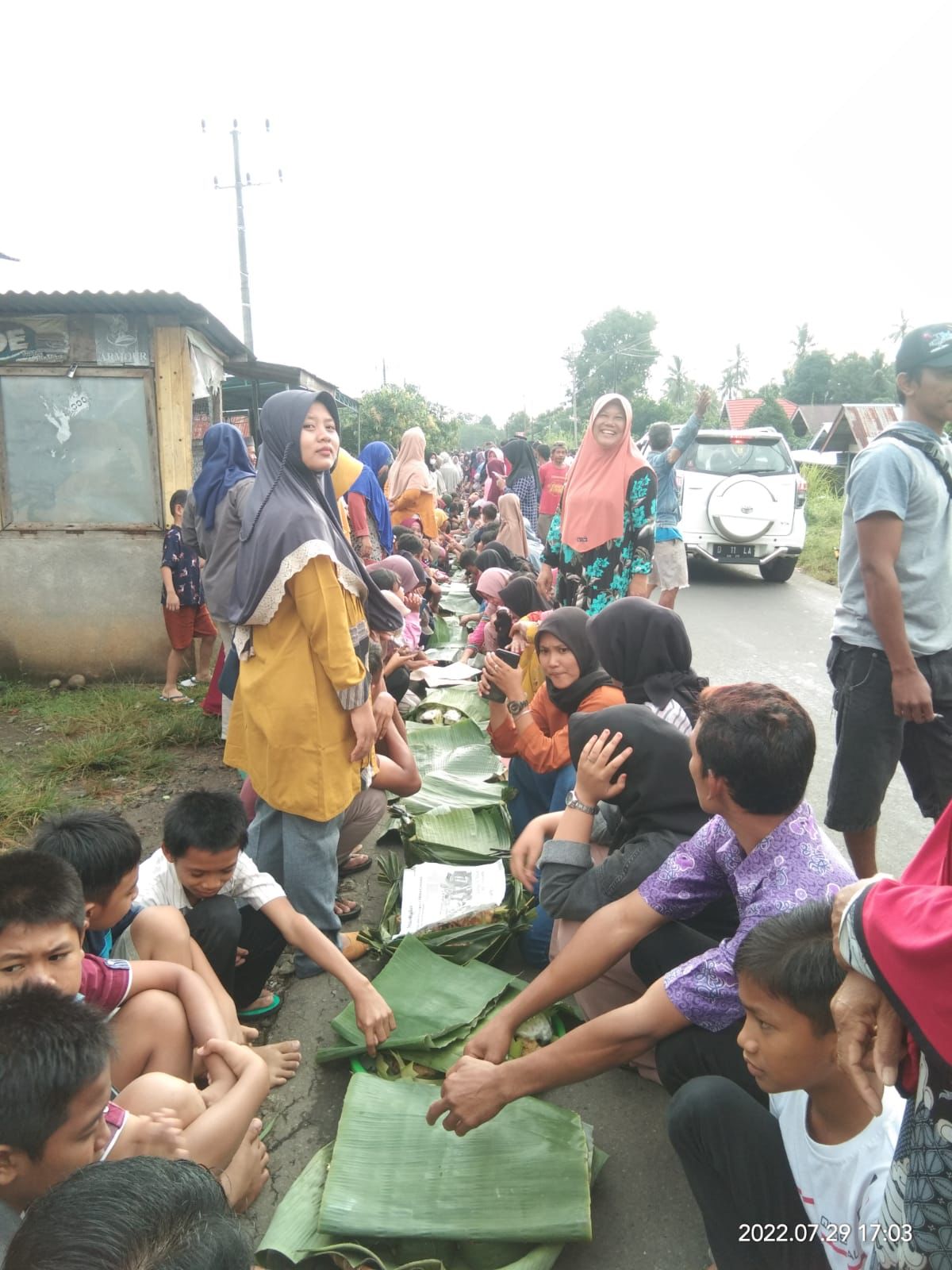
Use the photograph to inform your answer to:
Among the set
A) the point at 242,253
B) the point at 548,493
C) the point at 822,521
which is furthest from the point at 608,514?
the point at 242,253

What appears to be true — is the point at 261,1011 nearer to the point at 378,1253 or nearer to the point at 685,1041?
the point at 378,1253

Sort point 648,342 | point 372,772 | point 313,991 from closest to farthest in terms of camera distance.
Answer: point 313,991 < point 372,772 < point 648,342

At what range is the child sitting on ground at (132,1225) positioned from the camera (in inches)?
35.8

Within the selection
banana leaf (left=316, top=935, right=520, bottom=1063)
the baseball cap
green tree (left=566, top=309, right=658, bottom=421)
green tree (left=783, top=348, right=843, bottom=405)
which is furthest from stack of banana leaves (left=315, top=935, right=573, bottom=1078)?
→ green tree (left=566, top=309, right=658, bottom=421)

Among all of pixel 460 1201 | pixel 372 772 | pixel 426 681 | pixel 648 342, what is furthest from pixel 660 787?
pixel 648 342

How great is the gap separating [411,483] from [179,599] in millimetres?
3420

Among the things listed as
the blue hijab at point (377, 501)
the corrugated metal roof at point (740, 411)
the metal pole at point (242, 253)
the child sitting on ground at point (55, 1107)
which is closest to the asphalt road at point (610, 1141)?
the child sitting on ground at point (55, 1107)

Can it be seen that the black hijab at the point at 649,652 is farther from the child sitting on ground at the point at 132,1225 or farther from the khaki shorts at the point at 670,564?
the khaki shorts at the point at 670,564

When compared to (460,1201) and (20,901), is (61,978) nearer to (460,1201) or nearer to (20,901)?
(20,901)

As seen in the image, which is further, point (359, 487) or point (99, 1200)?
point (359, 487)

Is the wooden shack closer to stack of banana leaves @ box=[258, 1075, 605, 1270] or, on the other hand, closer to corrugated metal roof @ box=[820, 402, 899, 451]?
stack of banana leaves @ box=[258, 1075, 605, 1270]

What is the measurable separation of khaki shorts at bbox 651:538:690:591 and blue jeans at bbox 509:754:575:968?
13.0ft

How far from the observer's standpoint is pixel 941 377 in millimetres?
2377

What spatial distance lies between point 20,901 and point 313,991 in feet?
4.08
